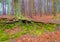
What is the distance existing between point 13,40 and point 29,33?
4.85 ft

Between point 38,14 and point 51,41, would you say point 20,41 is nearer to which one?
point 51,41

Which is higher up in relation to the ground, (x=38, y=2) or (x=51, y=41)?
(x=38, y=2)

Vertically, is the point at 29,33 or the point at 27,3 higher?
the point at 27,3

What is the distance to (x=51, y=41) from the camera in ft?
20.2

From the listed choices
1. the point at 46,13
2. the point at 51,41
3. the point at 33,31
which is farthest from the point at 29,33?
the point at 46,13

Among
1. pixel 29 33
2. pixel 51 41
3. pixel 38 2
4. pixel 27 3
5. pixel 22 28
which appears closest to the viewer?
pixel 51 41

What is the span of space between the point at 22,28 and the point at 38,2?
1467cm

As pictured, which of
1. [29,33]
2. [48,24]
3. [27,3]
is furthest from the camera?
[27,3]

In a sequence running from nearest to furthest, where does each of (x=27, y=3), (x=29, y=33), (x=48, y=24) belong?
(x=29, y=33) → (x=48, y=24) → (x=27, y=3)

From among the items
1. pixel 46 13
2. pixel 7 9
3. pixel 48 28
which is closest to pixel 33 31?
pixel 48 28

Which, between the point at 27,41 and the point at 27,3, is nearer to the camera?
the point at 27,41

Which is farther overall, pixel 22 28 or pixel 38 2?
pixel 38 2

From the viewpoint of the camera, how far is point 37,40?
6414 mm

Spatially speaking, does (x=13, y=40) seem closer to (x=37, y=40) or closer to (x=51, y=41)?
(x=37, y=40)
